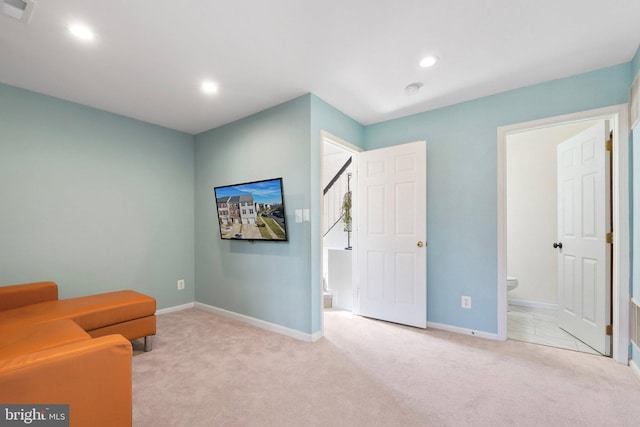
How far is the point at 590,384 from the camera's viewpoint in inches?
80.2

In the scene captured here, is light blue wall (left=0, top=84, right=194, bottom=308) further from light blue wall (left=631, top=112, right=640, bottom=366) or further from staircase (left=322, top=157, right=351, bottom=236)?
light blue wall (left=631, top=112, right=640, bottom=366)

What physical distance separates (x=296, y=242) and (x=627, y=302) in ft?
9.60

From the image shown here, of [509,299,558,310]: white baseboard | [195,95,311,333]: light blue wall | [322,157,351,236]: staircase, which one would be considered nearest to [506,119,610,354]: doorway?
[509,299,558,310]: white baseboard

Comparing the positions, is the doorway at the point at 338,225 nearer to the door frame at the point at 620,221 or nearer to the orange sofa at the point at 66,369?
the orange sofa at the point at 66,369

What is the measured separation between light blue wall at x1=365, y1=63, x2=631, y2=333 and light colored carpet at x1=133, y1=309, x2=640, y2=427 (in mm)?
424

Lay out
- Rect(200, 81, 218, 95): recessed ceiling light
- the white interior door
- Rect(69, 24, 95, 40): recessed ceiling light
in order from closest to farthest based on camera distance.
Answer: Rect(69, 24, 95, 40): recessed ceiling light → the white interior door → Rect(200, 81, 218, 95): recessed ceiling light

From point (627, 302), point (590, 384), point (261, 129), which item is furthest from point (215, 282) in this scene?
point (627, 302)

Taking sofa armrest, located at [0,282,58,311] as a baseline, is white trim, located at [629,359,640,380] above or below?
below

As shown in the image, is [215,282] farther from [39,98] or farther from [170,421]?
[39,98]

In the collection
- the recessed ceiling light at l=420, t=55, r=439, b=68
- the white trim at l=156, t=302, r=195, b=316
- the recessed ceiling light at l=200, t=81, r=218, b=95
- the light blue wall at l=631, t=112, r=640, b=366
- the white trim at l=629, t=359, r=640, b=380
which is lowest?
the white trim at l=156, t=302, r=195, b=316

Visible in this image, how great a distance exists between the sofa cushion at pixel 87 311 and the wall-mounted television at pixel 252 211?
122cm

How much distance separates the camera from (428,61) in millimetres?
2346

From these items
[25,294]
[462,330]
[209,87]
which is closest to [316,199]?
[209,87]

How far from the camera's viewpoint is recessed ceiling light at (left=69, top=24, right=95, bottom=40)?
1917 millimetres
